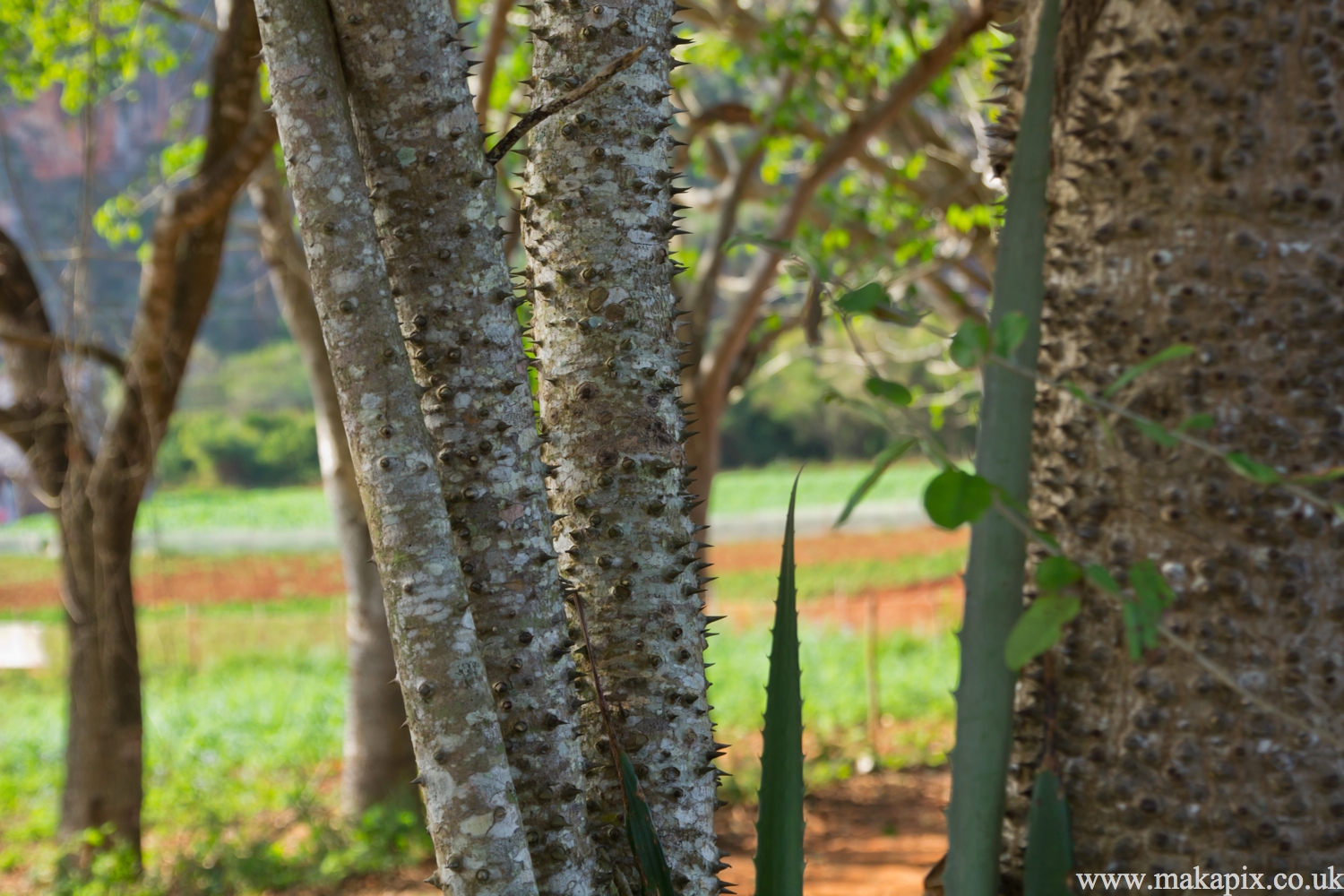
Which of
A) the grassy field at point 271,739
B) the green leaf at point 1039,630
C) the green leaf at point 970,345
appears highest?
the green leaf at point 970,345

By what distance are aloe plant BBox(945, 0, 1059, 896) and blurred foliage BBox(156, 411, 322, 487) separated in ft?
119

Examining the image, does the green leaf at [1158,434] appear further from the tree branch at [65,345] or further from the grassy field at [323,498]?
the grassy field at [323,498]

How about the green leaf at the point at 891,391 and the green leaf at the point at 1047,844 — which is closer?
the green leaf at the point at 891,391

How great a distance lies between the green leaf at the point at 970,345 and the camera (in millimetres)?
723

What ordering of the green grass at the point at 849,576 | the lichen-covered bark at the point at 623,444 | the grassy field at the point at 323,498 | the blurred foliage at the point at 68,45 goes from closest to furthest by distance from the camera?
the lichen-covered bark at the point at 623,444, the blurred foliage at the point at 68,45, the green grass at the point at 849,576, the grassy field at the point at 323,498

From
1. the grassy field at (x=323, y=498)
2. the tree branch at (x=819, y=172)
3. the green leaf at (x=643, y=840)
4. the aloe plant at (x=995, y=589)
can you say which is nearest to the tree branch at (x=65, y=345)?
the tree branch at (x=819, y=172)

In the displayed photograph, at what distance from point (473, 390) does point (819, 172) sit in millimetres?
5139

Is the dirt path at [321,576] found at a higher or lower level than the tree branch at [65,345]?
lower

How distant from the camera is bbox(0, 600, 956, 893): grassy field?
17.2 feet

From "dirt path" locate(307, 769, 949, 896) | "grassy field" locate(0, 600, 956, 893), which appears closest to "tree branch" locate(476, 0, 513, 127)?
"grassy field" locate(0, 600, 956, 893)

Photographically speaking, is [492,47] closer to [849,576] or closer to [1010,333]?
[1010,333]

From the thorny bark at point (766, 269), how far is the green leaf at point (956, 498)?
4739 millimetres

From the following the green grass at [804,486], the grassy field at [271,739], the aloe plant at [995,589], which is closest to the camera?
the aloe plant at [995,589]

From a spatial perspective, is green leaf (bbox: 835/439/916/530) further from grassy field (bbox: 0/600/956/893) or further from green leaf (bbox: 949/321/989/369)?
grassy field (bbox: 0/600/956/893)
